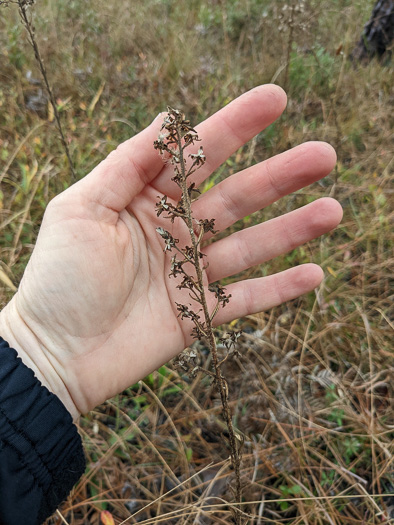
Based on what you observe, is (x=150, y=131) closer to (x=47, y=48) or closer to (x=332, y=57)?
(x=47, y=48)

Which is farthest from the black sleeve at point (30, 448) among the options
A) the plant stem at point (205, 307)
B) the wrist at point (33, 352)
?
the plant stem at point (205, 307)

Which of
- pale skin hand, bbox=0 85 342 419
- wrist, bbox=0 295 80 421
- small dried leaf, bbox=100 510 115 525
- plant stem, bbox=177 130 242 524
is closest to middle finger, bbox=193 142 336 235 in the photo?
pale skin hand, bbox=0 85 342 419

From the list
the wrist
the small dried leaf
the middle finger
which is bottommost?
the small dried leaf

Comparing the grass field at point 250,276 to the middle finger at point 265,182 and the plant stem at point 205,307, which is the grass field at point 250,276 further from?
the middle finger at point 265,182

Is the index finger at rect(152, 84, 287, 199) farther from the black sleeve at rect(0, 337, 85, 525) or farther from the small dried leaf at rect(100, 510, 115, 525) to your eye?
the small dried leaf at rect(100, 510, 115, 525)

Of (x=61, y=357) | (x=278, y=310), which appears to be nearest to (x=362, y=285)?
(x=278, y=310)

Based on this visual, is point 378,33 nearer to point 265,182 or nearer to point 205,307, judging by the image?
point 265,182

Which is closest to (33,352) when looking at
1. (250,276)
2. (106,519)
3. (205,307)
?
(106,519)
